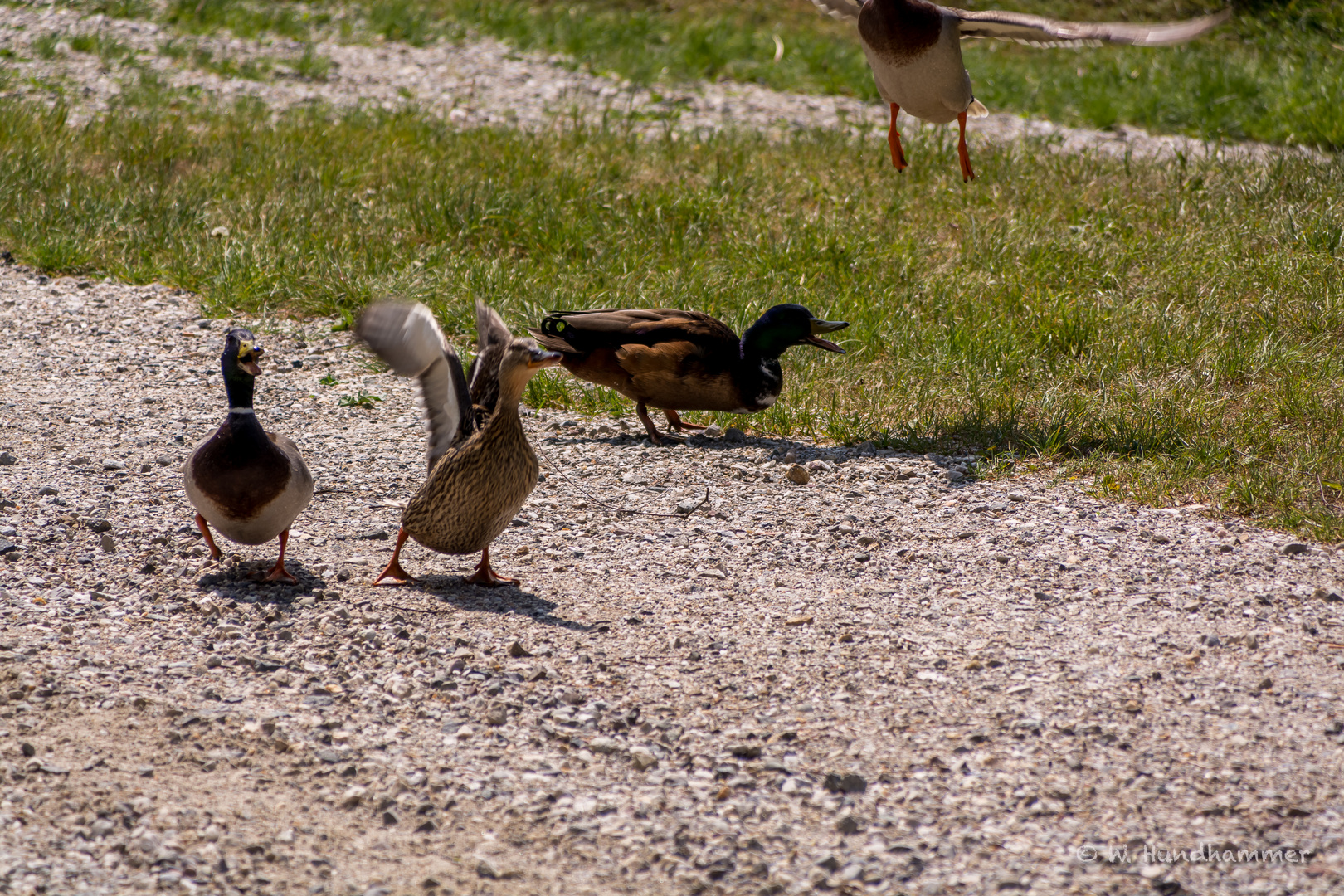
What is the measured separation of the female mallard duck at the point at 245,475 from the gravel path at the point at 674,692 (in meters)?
0.27

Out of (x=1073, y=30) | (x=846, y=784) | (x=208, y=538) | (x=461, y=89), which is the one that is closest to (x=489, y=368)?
(x=208, y=538)

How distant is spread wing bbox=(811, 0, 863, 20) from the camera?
807 cm

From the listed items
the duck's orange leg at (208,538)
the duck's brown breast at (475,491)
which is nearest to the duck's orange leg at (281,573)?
the duck's orange leg at (208,538)

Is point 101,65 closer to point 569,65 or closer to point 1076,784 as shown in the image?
point 569,65

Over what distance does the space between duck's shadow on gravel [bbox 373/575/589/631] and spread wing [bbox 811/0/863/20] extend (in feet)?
16.5

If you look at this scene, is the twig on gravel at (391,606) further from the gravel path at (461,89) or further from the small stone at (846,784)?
the gravel path at (461,89)

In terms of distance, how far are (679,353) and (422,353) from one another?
87.8 inches

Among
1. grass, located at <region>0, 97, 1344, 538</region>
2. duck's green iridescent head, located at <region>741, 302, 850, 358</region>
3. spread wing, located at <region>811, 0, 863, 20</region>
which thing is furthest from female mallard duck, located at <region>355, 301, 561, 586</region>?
spread wing, located at <region>811, 0, 863, 20</region>

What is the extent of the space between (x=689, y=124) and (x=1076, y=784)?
35.1 feet

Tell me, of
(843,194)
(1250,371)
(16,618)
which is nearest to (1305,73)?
(843,194)

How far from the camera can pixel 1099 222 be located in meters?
9.19

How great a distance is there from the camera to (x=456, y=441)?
4719 millimetres

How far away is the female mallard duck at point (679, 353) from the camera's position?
21.2ft

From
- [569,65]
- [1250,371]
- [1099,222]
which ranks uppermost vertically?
[569,65]
